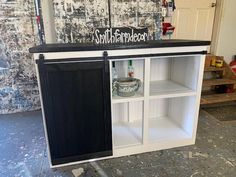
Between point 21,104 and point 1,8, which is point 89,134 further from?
point 1,8

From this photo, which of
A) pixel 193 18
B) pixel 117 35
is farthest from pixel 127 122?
pixel 193 18

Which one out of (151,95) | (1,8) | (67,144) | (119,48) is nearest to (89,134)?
(67,144)

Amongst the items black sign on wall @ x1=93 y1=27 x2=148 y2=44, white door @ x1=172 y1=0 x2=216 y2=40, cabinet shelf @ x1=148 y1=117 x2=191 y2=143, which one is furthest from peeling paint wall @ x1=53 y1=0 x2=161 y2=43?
cabinet shelf @ x1=148 y1=117 x2=191 y2=143

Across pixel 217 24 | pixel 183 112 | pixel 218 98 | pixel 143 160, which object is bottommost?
pixel 143 160

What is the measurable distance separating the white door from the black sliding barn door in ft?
7.16

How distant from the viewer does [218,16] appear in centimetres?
321

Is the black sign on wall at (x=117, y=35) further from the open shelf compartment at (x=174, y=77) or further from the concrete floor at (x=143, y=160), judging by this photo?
the concrete floor at (x=143, y=160)

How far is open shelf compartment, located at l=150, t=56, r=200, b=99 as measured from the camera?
1.66 m

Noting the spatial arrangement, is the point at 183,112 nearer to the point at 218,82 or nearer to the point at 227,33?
the point at 218,82

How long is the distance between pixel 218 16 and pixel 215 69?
95cm

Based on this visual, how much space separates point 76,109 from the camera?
144 cm

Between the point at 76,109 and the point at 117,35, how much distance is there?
2.18 ft

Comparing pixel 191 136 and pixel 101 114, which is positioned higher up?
pixel 101 114

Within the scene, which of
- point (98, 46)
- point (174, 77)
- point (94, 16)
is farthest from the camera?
point (94, 16)
